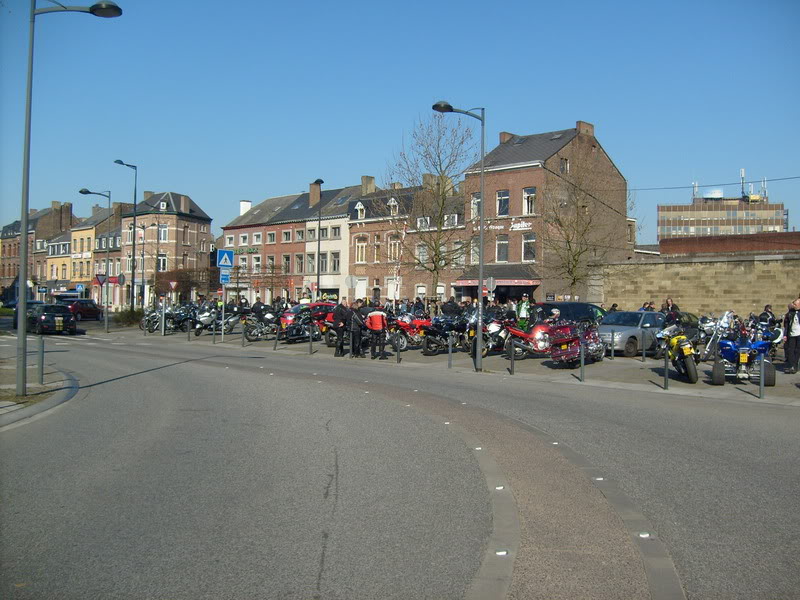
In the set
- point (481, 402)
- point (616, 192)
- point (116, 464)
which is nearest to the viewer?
point (116, 464)

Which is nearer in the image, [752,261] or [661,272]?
[752,261]

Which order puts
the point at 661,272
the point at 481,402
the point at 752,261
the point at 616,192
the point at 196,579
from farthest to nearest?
the point at 616,192 < the point at 661,272 < the point at 752,261 < the point at 481,402 < the point at 196,579

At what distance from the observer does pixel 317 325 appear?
28500 millimetres

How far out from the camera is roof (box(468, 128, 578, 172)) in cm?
4731

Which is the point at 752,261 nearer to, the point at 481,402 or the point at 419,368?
the point at 419,368

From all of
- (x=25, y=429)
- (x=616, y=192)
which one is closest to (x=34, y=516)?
(x=25, y=429)

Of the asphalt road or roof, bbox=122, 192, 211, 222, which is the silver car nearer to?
the asphalt road

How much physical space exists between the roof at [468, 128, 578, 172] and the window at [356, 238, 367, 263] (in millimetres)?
13485

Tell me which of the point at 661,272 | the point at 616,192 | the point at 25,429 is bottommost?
the point at 25,429

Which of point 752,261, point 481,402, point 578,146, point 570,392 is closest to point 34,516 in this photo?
point 481,402

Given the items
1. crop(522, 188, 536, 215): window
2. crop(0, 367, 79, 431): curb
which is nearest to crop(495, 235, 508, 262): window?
crop(522, 188, 536, 215): window

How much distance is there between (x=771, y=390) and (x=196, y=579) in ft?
45.3

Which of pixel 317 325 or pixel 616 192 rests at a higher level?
pixel 616 192

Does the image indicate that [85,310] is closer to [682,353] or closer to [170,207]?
[170,207]
